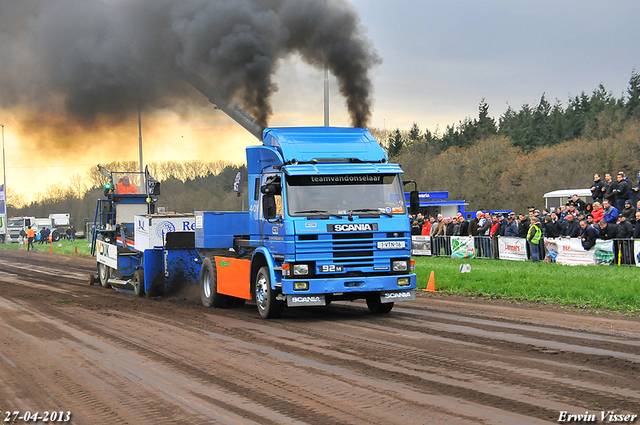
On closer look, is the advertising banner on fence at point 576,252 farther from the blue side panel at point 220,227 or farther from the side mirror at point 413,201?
the blue side panel at point 220,227

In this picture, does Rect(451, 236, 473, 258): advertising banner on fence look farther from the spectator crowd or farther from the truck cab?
the truck cab

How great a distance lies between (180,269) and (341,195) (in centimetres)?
676

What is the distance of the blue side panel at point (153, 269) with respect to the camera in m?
17.4

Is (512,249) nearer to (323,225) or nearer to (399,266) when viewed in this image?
(399,266)

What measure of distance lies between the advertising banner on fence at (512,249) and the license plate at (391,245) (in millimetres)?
11998

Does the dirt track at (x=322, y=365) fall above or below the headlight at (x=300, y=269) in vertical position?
below

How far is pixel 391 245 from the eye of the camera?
38.9 ft

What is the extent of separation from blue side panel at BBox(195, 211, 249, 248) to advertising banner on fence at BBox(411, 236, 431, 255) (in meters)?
14.2

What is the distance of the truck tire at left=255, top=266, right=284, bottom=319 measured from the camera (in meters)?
12.1

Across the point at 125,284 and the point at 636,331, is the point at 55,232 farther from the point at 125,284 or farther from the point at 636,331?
the point at 636,331

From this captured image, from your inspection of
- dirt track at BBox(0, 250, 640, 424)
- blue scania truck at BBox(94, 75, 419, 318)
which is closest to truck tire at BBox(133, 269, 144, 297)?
dirt track at BBox(0, 250, 640, 424)

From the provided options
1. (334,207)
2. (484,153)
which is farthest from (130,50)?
(484,153)

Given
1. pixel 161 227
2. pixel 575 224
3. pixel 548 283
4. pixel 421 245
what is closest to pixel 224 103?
pixel 161 227

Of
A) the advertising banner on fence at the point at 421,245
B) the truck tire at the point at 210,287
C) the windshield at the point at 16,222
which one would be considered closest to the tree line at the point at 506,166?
the windshield at the point at 16,222
